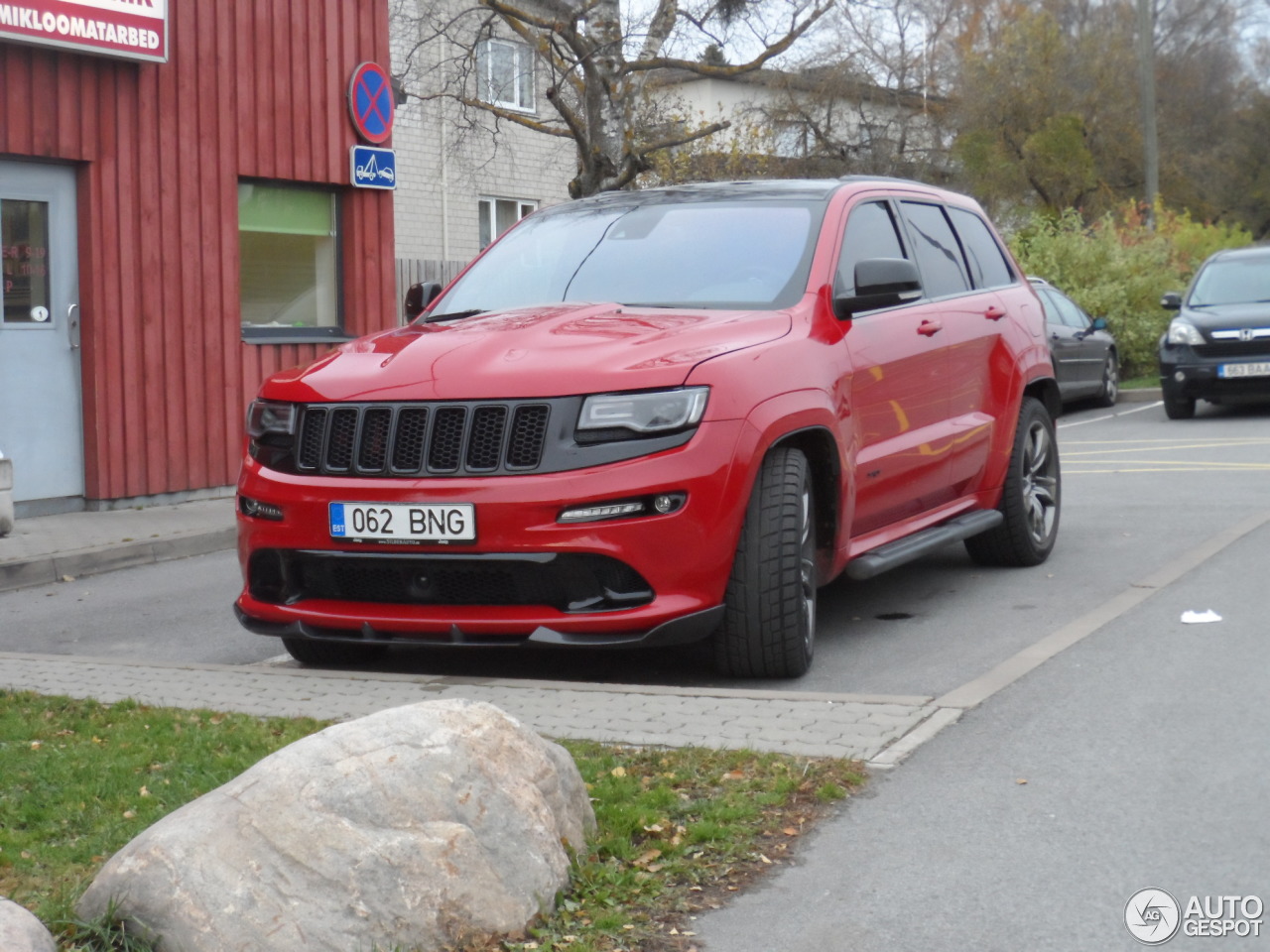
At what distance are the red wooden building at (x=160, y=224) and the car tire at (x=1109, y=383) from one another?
384 inches

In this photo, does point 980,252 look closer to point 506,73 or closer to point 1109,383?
point 1109,383

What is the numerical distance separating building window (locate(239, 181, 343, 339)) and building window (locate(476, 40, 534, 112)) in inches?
484

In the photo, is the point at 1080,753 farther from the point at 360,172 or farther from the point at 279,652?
the point at 360,172

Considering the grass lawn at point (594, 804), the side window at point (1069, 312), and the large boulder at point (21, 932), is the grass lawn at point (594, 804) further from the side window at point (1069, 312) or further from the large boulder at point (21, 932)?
the side window at point (1069, 312)

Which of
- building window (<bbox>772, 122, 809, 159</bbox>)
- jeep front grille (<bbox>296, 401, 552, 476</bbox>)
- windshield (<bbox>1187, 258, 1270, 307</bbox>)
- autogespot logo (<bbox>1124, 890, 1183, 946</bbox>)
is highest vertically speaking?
building window (<bbox>772, 122, 809, 159</bbox>)

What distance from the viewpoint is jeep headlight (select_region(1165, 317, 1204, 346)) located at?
17078mm

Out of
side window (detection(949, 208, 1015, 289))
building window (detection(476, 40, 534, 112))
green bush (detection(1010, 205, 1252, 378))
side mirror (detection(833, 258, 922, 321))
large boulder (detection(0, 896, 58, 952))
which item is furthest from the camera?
building window (detection(476, 40, 534, 112))

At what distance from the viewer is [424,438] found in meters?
5.53

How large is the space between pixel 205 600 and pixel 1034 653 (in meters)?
4.51

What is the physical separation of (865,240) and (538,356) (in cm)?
195

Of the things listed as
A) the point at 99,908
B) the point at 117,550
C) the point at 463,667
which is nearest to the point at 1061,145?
the point at 117,550

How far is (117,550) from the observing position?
32.9 feet

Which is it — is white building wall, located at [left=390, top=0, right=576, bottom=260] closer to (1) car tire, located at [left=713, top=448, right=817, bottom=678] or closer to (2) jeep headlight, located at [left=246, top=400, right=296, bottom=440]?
(2) jeep headlight, located at [left=246, top=400, right=296, bottom=440]

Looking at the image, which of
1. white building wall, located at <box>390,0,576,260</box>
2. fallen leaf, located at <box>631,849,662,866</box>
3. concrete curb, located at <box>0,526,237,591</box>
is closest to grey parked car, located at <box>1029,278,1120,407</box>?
concrete curb, located at <box>0,526,237,591</box>
